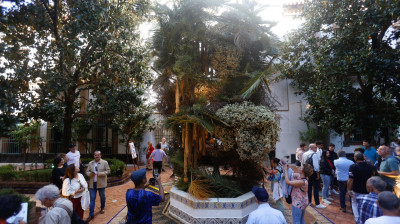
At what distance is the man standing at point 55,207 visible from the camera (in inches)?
120

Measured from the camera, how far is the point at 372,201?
360 cm

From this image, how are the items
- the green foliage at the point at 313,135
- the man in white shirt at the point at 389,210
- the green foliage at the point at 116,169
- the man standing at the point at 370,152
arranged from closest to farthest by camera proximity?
the man in white shirt at the point at 389,210, the man standing at the point at 370,152, the green foliage at the point at 116,169, the green foliage at the point at 313,135

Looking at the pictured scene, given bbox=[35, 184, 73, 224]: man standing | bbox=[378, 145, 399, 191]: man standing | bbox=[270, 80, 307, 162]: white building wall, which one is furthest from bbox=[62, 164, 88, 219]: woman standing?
bbox=[270, 80, 307, 162]: white building wall

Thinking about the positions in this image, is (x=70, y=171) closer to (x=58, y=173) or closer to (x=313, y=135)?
(x=58, y=173)

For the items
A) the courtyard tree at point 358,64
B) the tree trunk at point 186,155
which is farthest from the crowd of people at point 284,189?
the tree trunk at point 186,155

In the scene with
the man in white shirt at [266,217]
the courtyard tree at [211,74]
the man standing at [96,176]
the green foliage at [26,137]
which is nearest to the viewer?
the man in white shirt at [266,217]

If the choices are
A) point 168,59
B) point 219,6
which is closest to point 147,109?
point 168,59

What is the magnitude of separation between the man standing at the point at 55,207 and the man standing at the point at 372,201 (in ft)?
13.2

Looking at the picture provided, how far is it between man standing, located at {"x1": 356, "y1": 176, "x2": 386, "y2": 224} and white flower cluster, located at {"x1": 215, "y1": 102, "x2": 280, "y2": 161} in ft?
6.85

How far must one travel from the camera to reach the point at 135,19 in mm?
11055

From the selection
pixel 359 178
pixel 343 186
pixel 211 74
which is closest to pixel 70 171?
pixel 211 74

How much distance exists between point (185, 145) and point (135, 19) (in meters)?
7.21

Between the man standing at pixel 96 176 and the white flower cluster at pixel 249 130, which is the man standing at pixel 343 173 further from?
the man standing at pixel 96 176

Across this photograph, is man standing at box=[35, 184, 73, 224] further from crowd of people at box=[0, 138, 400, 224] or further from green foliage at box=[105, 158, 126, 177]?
green foliage at box=[105, 158, 126, 177]
